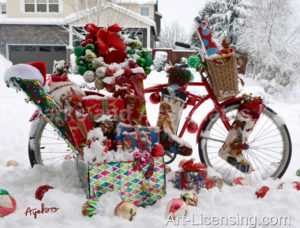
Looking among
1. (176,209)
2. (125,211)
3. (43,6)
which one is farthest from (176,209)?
(43,6)

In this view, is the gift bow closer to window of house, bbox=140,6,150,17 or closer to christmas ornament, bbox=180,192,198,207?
christmas ornament, bbox=180,192,198,207

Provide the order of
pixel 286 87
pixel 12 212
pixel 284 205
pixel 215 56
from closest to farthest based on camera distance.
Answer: pixel 12 212
pixel 284 205
pixel 215 56
pixel 286 87

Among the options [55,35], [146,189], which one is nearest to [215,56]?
[146,189]

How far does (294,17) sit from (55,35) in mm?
11889

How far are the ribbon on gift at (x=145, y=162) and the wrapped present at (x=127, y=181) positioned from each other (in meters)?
0.02

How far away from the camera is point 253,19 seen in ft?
41.5

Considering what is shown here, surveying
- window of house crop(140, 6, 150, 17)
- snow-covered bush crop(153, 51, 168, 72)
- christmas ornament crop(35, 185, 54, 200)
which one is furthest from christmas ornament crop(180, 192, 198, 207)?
window of house crop(140, 6, 150, 17)

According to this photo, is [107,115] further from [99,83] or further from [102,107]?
[99,83]

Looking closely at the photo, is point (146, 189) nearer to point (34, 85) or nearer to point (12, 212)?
point (12, 212)

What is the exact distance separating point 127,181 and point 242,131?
1126 mm

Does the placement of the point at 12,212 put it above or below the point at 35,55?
below

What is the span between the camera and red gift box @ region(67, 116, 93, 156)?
1.94 metres

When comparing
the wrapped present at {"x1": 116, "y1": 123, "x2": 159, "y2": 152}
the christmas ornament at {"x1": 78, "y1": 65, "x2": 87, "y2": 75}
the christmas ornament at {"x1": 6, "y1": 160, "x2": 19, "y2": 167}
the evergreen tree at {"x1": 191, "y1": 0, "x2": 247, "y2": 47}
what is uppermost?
the evergreen tree at {"x1": 191, "y1": 0, "x2": 247, "y2": 47}

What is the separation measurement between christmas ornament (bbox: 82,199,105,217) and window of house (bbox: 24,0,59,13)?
16.4 m
